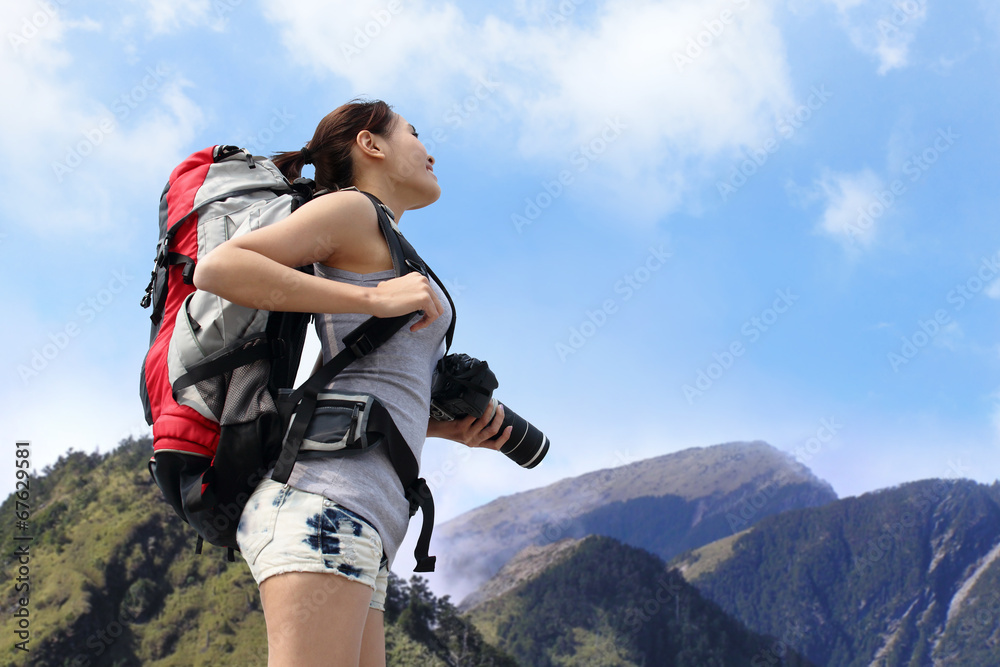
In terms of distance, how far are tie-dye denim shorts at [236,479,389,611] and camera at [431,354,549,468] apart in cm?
57

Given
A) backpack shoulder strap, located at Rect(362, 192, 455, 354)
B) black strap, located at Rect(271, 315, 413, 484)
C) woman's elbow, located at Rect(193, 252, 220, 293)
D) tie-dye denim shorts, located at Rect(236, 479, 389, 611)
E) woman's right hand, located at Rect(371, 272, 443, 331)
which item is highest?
backpack shoulder strap, located at Rect(362, 192, 455, 354)

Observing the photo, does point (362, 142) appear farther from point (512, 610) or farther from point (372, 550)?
point (512, 610)

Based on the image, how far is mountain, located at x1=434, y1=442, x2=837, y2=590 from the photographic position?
103 meters

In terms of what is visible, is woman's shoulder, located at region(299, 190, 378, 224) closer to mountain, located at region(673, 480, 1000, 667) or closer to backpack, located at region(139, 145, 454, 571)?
backpack, located at region(139, 145, 454, 571)

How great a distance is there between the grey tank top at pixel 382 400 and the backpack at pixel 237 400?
0.03 meters

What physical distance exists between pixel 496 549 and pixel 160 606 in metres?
61.4

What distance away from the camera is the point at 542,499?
110938 mm

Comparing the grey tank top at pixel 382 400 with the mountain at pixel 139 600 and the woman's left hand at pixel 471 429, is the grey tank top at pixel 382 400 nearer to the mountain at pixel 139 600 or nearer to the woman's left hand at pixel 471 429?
the woman's left hand at pixel 471 429

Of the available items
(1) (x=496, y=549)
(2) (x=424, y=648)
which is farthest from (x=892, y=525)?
(2) (x=424, y=648)

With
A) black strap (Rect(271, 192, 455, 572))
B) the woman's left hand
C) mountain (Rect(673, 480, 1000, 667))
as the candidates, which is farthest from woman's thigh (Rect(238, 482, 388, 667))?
mountain (Rect(673, 480, 1000, 667))

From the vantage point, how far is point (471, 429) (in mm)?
2428

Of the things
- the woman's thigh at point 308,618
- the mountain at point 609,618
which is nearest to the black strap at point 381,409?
the woman's thigh at point 308,618

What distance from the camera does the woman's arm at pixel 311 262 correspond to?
174 cm

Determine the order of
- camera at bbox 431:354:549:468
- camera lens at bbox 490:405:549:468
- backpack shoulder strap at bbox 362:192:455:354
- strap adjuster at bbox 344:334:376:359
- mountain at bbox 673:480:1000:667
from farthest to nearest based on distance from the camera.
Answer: mountain at bbox 673:480:1000:667
camera lens at bbox 490:405:549:468
camera at bbox 431:354:549:468
backpack shoulder strap at bbox 362:192:455:354
strap adjuster at bbox 344:334:376:359
